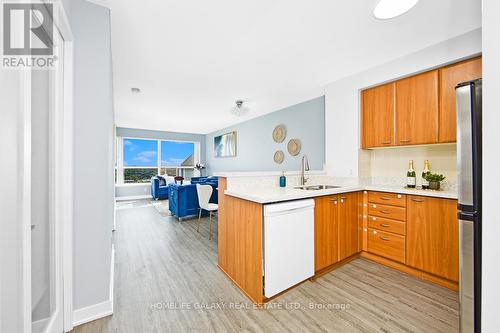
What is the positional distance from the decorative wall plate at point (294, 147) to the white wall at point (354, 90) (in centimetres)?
117

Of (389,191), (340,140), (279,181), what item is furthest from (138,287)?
(340,140)

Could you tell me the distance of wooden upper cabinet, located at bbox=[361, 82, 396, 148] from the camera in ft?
8.77

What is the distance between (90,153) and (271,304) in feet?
6.48

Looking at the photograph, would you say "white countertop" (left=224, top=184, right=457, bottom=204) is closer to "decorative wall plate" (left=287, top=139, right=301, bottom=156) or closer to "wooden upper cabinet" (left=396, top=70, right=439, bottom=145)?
"wooden upper cabinet" (left=396, top=70, right=439, bottom=145)

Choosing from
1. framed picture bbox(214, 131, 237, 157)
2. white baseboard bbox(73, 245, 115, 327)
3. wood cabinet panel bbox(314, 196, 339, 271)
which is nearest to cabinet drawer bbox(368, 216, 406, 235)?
wood cabinet panel bbox(314, 196, 339, 271)

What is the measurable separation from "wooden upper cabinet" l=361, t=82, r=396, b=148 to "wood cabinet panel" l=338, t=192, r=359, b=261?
81 cm

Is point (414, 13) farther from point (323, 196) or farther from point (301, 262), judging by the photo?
point (301, 262)

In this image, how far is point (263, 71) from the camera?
3.01m

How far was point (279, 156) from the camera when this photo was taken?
16.6ft

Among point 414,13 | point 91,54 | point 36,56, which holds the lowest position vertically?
point 36,56

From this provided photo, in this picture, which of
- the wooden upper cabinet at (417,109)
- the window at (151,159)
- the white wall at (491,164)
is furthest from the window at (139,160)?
the white wall at (491,164)

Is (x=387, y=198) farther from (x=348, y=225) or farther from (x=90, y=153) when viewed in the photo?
(x=90, y=153)

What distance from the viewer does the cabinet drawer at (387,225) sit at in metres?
2.42

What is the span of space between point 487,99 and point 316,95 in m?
3.49
